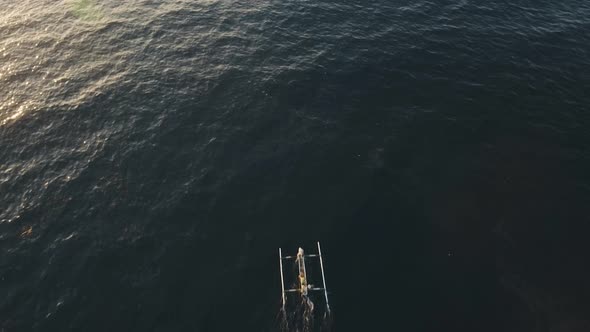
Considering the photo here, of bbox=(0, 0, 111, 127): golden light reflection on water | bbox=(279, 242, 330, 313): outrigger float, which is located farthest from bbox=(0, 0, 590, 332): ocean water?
bbox=(279, 242, 330, 313): outrigger float

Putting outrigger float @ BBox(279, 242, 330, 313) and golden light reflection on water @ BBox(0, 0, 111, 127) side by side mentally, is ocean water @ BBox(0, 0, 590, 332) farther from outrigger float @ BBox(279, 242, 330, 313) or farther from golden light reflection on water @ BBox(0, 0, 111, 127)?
outrigger float @ BBox(279, 242, 330, 313)

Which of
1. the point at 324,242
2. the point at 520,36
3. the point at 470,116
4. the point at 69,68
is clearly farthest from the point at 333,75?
the point at 69,68

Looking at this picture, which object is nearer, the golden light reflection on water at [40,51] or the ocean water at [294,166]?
the ocean water at [294,166]

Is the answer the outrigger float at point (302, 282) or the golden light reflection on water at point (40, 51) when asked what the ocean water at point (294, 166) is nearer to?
the golden light reflection on water at point (40, 51)

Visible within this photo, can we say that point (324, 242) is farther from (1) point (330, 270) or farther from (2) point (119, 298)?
(2) point (119, 298)

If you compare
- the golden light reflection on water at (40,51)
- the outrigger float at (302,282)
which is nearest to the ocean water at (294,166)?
the golden light reflection on water at (40,51)

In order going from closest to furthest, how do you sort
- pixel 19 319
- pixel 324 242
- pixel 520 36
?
pixel 19 319, pixel 324 242, pixel 520 36

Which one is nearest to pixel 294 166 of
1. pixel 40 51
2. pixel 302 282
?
pixel 302 282

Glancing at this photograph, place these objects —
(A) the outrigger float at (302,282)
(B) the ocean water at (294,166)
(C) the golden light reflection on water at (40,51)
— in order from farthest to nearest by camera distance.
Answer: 1. (C) the golden light reflection on water at (40,51)
2. (B) the ocean water at (294,166)
3. (A) the outrigger float at (302,282)
